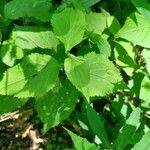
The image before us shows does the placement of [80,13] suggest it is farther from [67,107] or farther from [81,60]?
[67,107]

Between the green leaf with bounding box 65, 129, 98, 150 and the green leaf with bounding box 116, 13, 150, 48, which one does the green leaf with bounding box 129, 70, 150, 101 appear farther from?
the green leaf with bounding box 65, 129, 98, 150

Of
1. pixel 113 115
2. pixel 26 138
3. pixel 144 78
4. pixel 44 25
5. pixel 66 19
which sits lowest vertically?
pixel 26 138

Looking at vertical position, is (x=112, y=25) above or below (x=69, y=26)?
below

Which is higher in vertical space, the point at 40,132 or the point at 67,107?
the point at 67,107

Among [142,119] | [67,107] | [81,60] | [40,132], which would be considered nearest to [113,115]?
[142,119]

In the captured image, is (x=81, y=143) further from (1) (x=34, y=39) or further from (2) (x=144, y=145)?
(1) (x=34, y=39)

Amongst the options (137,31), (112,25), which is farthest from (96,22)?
(137,31)

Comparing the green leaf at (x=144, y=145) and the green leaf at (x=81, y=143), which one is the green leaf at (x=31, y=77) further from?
the green leaf at (x=144, y=145)
